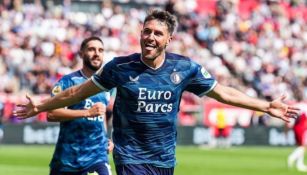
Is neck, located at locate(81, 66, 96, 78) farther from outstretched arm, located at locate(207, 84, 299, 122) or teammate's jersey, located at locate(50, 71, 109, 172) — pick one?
outstretched arm, located at locate(207, 84, 299, 122)

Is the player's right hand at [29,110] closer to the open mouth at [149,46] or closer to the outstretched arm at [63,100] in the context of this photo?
the outstretched arm at [63,100]

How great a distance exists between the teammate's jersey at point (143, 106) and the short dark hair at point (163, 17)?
1.09 feet

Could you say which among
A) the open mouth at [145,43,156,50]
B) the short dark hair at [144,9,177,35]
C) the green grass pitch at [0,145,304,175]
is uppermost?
the short dark hair at [144,9,177,35]

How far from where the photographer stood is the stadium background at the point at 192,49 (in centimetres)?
2912

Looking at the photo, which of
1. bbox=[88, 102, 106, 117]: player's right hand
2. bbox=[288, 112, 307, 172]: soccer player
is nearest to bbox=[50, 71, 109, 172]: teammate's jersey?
bbox=[88, 102, 106, 117]: player's right hand

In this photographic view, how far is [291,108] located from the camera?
8.86 meters

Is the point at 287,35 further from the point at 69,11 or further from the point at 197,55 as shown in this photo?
the point at 69,11

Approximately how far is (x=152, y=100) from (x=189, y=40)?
2735 cm

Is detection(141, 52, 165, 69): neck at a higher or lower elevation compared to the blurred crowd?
higher

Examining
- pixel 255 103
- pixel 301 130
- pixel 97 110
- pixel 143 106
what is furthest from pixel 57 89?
pixel 301 130

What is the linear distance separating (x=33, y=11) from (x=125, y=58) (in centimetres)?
2389

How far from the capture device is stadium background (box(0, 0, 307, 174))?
95.6 ft

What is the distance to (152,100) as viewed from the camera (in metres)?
8.59

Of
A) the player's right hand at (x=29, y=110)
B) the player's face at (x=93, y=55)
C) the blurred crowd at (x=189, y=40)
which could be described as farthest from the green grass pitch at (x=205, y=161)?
the player's right hand at (x=29, y=110)
